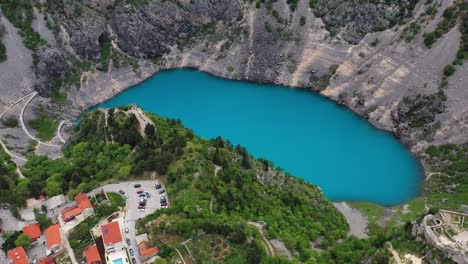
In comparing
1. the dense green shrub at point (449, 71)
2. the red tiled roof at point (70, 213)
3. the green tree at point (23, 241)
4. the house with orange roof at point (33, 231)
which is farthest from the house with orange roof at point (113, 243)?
the dense green shrub at point (449, 71)

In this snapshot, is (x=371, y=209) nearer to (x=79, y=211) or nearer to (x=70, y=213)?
(x=79, y=211)

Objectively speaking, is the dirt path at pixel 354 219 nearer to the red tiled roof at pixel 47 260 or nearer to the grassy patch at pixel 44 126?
the red tiled roof at pixel 47 260

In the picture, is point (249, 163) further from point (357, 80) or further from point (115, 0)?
point (115, 0)

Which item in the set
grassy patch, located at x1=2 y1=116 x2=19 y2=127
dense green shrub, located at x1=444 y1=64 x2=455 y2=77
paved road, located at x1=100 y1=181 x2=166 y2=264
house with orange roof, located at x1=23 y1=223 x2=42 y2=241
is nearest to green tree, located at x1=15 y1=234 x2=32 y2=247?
house with orange roof, located at x1=23 y1=223 x2=42 y2=241

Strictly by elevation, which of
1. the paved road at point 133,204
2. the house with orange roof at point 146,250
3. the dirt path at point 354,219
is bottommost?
the dirt path at point 354,219

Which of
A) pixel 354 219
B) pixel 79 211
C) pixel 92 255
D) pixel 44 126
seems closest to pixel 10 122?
pixel 44 126

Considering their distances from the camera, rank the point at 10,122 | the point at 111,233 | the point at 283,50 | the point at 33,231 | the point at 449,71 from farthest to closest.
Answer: the point at 283,50, the point at 10,122, the point at 449,71, the point at 33,231, the point at 111,233
